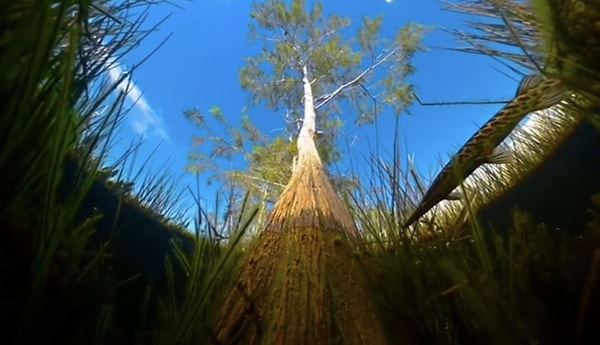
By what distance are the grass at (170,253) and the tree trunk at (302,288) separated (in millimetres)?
10

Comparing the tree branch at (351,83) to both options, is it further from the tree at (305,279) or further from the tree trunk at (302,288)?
the tree trunk at (302,288)

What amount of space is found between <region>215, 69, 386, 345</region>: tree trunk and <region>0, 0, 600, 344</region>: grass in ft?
0.03

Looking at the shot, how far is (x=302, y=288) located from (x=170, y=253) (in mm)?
436

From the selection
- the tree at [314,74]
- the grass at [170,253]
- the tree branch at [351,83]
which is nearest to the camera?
the grass at [170,253]

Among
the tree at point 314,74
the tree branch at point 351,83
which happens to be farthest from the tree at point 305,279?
the tree at point 314,74

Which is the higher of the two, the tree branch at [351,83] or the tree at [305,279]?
the tree branch at [351,83]

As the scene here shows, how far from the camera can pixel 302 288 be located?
5.76ft

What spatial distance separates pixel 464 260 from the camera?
1.09 meters

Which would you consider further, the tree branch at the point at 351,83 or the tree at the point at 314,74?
the tree at the point at 314,74

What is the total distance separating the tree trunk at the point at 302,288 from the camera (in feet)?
4.66

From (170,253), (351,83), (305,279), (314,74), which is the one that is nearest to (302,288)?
(305,279)

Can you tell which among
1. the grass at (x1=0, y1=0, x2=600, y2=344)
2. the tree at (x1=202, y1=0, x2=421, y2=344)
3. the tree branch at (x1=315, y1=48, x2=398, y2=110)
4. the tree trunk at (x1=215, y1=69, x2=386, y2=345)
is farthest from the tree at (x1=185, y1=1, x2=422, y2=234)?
the grass at (x1=0, y1=0, x2=600, y2=344)

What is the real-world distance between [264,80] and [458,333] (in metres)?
7.85

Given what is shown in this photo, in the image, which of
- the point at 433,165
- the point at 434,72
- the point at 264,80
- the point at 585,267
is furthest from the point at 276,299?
the point at 434,72
